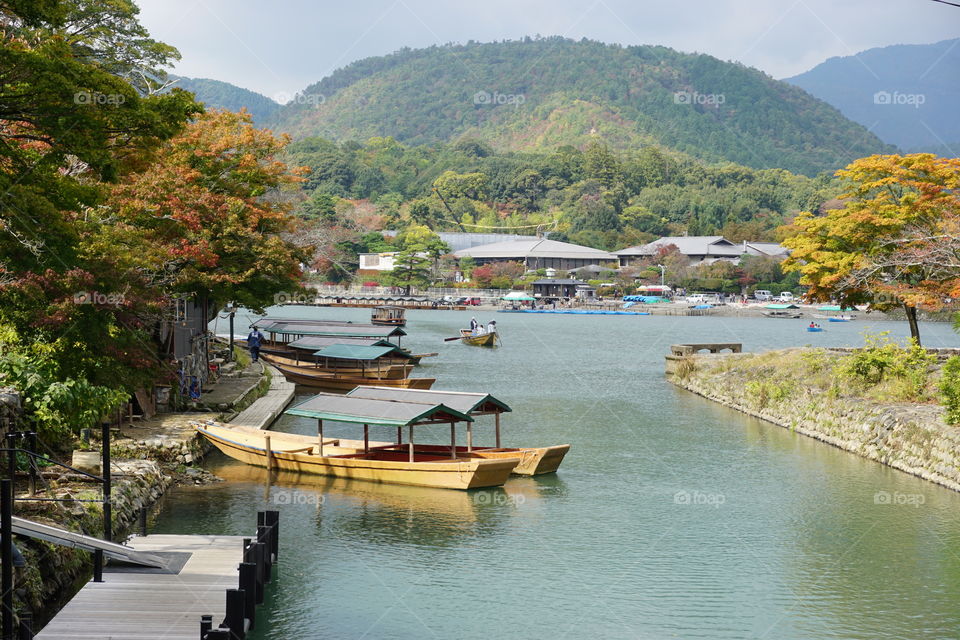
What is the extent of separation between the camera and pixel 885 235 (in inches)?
1414

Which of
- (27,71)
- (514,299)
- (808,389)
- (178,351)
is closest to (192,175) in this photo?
(178,351)

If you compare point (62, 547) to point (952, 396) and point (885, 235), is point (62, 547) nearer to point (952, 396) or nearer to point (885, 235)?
point (952, 396)

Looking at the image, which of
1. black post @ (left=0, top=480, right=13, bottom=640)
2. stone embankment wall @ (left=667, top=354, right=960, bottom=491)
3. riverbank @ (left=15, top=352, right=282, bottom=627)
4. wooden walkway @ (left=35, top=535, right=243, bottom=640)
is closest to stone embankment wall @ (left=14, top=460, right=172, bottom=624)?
riverbank @ (left=15, top=352, right=282, bottom=627)

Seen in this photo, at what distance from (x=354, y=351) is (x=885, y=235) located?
74.4 feet

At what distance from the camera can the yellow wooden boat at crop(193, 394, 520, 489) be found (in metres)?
22.3

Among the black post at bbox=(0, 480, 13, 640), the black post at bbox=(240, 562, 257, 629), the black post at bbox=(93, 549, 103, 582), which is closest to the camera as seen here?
the black post at bbox=(0, 480, 13, 640)

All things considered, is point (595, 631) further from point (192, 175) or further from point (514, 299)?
point (514, 299)

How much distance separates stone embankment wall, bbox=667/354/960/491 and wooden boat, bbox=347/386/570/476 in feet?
31.5

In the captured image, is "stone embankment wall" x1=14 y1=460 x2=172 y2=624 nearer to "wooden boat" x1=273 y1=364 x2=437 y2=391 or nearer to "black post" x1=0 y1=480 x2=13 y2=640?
"black post" x1=0 y1=480 x2=13 y2=640

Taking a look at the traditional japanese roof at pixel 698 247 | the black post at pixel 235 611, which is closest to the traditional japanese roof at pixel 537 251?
the traditional japanese roof at pixel 698 247

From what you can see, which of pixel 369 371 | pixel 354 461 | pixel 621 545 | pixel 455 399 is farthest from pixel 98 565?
pixel 369 371

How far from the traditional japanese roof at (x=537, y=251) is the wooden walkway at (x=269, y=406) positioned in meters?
113

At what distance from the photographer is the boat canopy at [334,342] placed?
1720 inches

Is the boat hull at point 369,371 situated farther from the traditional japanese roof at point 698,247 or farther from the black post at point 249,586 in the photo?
the traditional japanese roof at point 698,247
